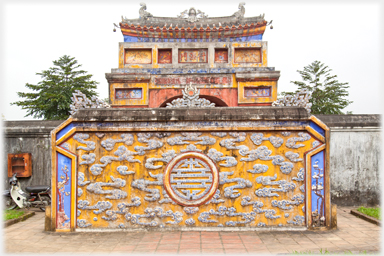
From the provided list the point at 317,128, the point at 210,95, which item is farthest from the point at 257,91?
the point at 317,128

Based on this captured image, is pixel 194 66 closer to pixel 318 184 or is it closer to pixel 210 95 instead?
pixel 210 95

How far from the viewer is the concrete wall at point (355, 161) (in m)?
9.44

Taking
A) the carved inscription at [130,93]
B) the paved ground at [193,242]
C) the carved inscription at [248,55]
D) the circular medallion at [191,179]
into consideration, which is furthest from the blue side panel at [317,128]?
the carved inscription at [130,93]

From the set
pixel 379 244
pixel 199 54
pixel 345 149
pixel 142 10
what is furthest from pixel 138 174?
pixel 142 10

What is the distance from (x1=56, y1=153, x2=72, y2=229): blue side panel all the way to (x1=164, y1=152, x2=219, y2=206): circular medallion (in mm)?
1944

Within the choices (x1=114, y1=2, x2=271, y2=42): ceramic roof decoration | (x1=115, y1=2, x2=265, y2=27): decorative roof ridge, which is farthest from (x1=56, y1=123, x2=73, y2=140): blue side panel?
(x1=115, y1=2, x2=265, y2=27): decorative roof ridge

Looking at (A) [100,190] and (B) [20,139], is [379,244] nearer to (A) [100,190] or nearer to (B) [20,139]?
(A) [100,190]

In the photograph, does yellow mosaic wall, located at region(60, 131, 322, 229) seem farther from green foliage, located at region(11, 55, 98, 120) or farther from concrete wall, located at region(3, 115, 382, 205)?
green foliage, located at region(11, 55, 98, 120)

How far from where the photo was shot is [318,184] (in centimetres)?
636

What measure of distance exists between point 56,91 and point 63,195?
1527 centimetres

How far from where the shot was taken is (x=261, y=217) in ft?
21.0

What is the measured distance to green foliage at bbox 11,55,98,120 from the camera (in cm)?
1931

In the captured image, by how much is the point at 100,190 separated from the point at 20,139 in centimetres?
497

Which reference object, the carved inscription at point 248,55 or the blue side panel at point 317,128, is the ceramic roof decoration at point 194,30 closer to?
the carved inscription at point 248,55
